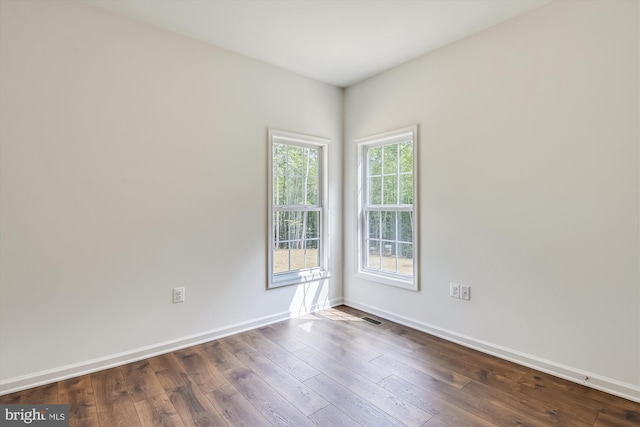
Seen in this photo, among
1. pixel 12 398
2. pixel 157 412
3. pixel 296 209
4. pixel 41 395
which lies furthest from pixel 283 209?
pixel 12 398

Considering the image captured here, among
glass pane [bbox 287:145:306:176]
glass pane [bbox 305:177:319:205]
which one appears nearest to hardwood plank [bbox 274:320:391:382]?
glass pane [bbox 305:177:319:205]

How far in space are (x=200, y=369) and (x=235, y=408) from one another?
603 mm

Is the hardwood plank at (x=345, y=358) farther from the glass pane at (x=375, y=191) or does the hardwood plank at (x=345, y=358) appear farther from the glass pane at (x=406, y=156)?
the glass pane at (x=406, y=156)

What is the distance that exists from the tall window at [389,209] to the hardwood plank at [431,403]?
1184 millimetres

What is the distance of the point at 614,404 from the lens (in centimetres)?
197

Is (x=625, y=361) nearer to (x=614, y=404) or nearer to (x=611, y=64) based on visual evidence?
(x=614, y=404)

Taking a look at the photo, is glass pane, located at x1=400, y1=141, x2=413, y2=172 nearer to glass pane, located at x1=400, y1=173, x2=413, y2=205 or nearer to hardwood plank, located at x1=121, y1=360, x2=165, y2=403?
glass pane, located at x1=400, y1=173, x2=413, y2=205

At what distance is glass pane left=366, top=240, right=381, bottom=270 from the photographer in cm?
372

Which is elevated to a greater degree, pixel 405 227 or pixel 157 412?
pixel 405 227

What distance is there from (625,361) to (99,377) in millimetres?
3489

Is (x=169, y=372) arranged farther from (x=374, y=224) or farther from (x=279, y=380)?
(x=374, y=224)

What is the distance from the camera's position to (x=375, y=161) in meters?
3.75

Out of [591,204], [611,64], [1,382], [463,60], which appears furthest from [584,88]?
[1,382]

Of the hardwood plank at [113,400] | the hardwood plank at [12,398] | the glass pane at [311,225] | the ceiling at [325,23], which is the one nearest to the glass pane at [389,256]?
the glass pane at [311,225]
